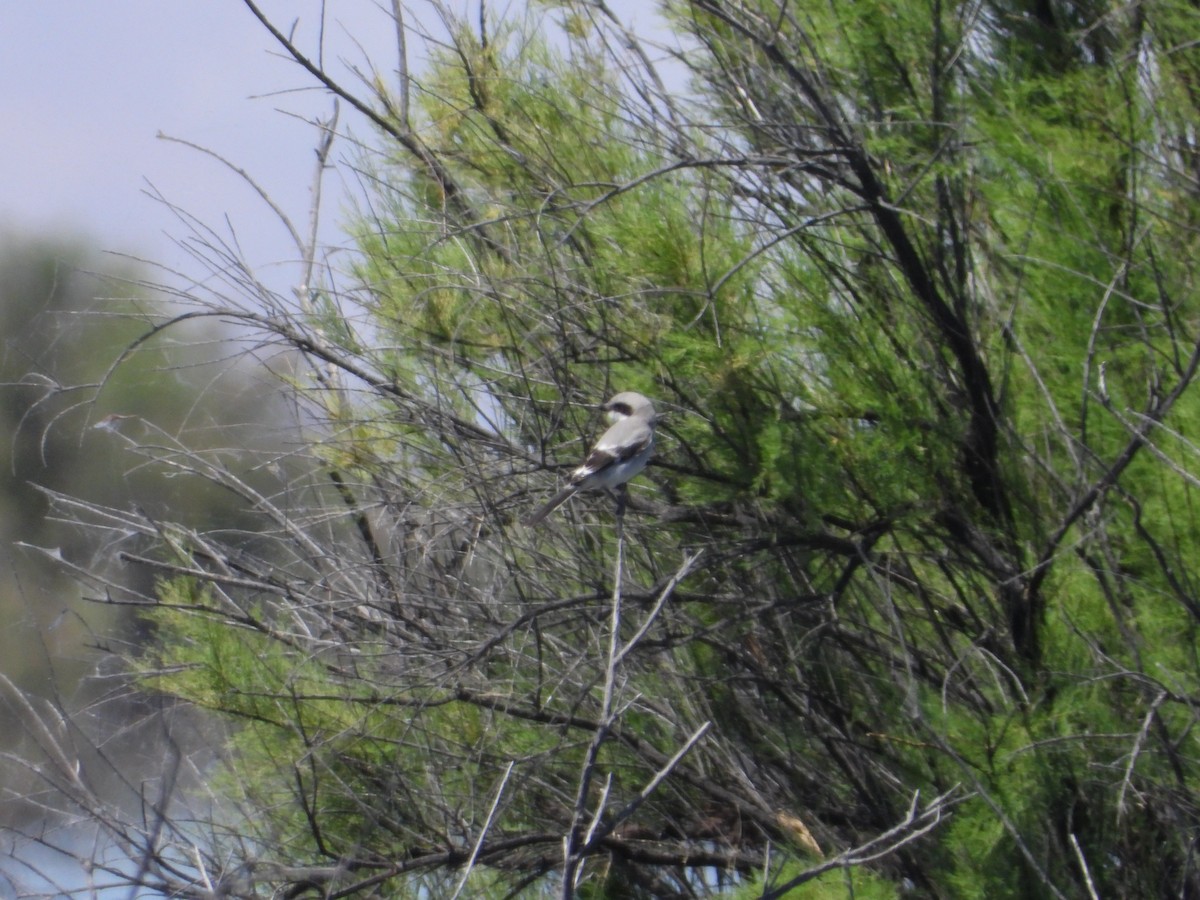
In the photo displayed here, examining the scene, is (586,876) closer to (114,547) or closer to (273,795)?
(273,795)

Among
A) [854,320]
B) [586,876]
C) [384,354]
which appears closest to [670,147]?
[854,320]

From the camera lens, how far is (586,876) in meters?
3.21

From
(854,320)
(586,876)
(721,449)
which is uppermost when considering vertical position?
(854,320)

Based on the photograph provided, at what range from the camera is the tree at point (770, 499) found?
8.96 ft

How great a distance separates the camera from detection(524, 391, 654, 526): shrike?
2898mm

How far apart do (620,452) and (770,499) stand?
370 millimetres

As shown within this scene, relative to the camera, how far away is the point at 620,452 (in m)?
2.90

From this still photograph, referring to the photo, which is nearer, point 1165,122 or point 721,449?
point 1165,122

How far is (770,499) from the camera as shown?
292cm

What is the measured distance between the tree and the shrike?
93 mm

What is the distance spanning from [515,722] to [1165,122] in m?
2.15

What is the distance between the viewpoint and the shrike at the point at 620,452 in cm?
290

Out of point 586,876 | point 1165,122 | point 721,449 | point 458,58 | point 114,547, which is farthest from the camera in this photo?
point 458,58

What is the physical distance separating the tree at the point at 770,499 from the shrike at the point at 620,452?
0.31 feet
